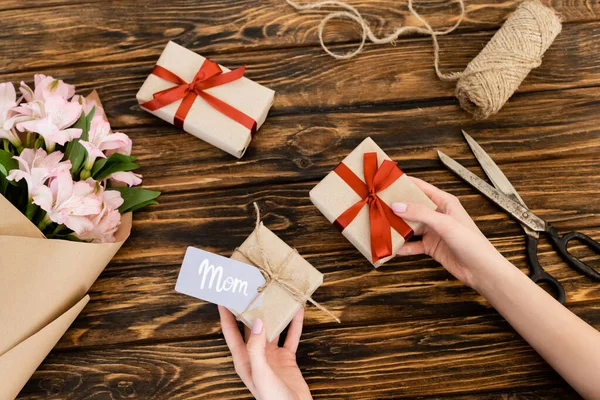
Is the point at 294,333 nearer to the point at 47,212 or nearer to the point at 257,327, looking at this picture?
the point at 257,327

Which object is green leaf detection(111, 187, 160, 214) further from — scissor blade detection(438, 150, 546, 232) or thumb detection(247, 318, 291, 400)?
scissor blade detection(438, 150, 546, 232)

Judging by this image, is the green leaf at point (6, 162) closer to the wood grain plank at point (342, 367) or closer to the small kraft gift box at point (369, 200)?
the wood grain plank at point (342, 367)

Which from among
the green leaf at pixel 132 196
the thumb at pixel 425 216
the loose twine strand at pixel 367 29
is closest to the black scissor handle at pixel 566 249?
the thumb at pixel 425 216

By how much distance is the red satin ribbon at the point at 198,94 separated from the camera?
1.03 m

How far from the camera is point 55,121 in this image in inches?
31.2

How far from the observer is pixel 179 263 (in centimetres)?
104

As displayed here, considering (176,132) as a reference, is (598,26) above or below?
above

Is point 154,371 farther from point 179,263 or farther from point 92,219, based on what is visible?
point 92,219

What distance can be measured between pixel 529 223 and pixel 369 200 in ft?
1.25

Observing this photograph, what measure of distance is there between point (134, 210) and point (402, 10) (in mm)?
826

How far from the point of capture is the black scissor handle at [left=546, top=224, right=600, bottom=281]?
3.34 feet

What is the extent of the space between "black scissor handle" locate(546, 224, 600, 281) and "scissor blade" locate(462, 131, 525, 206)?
0.10 m

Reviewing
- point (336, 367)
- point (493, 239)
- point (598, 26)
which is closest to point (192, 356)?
point (336, 367)

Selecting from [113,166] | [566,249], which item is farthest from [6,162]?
[566,249]
